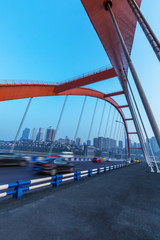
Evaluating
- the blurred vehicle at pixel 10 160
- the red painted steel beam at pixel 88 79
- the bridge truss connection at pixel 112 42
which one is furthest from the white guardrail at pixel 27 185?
the red painted steel beam at pixel 88 79

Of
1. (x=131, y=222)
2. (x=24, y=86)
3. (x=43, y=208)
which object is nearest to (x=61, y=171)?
(x=43, y=208)

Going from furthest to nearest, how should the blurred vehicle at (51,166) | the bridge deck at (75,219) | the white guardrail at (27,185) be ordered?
the blurred vehicle at (51,166), the white guardrail at (27,185), the bridge deck at (75,219)

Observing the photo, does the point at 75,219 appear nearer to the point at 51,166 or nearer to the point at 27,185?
the point at 27,185

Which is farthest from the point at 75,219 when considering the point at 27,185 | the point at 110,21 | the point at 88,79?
the point at 88,79

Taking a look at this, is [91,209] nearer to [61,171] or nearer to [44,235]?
[44,235]

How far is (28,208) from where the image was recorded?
3.59 metres

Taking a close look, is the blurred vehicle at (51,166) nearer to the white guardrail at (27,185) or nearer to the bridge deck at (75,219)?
the white guardrail at (27,185)

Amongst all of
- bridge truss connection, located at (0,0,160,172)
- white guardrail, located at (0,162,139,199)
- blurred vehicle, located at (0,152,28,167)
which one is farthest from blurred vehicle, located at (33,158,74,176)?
bridge truss connection, located at (0,0,160,172)

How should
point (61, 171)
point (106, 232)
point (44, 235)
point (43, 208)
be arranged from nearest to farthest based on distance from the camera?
point (44, 235) → point (106, 232) → point (43, 208) → point (61, 171)

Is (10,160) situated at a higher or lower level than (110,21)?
lower

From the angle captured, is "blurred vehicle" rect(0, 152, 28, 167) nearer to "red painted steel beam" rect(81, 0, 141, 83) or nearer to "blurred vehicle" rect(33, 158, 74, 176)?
"blurred vehicle" rect(33, 158, 74, 176)

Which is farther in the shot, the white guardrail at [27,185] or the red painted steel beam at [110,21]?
the red painted steel beam at [110,21]

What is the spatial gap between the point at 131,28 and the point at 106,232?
1503 centimetres

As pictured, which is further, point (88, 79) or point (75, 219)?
point (88, 79)
